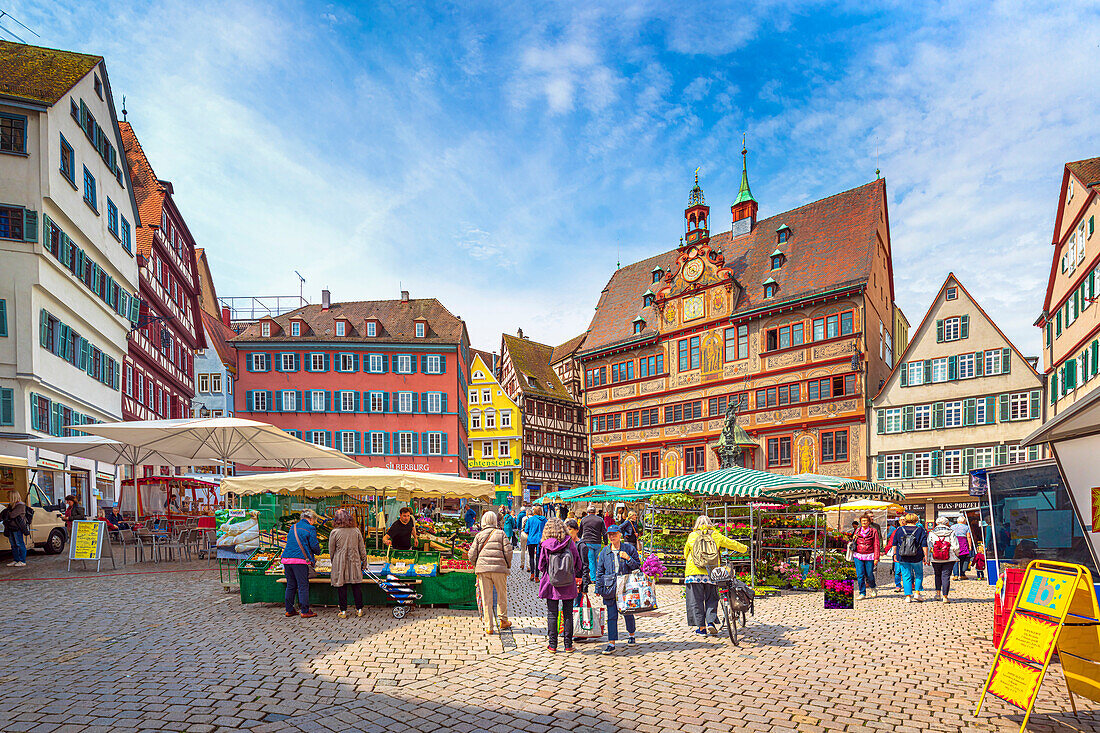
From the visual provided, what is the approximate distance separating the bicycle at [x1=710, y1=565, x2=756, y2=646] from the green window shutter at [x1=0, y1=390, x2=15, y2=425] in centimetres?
2021

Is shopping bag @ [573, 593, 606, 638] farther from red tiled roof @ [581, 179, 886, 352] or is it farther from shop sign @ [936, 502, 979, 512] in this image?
red tiled roof @ [581, 179, 886, 352]

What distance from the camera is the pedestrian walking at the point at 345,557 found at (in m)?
11.1

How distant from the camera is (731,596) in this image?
31.8 feet

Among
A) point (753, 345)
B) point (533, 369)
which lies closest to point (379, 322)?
point (533, 369)

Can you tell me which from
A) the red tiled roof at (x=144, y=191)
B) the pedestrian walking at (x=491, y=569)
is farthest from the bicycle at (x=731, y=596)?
the red tiled roof at (x=144, y=191)

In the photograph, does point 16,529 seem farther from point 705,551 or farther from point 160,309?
point 160,309

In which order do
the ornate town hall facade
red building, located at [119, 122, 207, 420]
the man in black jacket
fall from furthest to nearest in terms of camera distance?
the ornate town hall facade → red building, located at [119, 122, 207, 420] → the man in black jacket

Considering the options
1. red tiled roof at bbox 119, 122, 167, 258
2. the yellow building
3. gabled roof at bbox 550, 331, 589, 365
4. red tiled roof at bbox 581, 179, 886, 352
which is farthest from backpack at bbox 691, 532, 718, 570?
gabled roof at bbox 550, 331, 589, 365

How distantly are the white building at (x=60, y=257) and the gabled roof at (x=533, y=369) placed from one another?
1454 inches

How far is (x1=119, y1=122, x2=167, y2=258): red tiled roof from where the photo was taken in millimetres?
34094

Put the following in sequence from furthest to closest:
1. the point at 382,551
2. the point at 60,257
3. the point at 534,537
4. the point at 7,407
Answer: the point at 60,257
the point at 7,407
the point at 534,537
the point at 382,551

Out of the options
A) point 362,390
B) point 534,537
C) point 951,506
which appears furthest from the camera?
point 362,390

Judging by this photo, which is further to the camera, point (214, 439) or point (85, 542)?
point (214, 439)

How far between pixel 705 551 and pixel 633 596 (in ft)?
4.08
